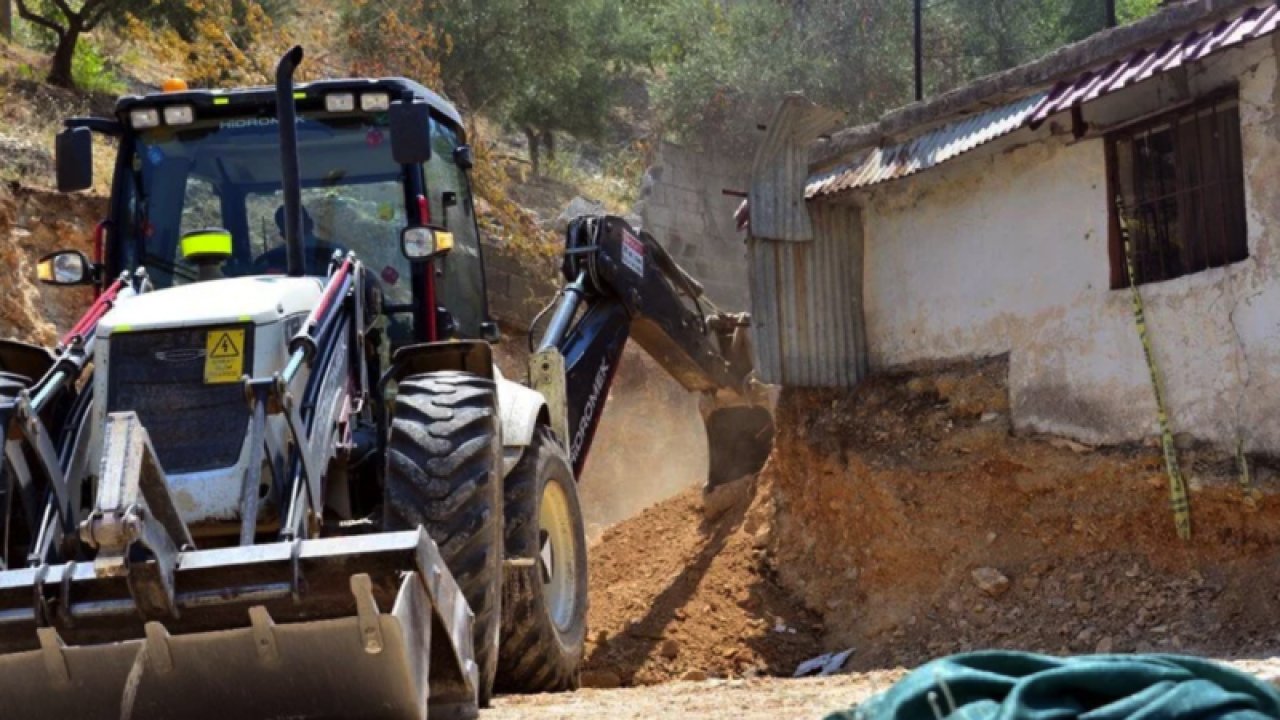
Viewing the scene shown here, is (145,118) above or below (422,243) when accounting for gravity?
above

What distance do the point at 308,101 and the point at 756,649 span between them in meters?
5.47

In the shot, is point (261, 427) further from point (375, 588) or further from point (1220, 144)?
point (1220, 144)

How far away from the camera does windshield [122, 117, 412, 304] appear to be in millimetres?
8758

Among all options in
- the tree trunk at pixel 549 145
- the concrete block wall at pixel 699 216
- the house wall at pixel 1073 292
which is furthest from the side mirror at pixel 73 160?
the tree trunk at pixel 549 145

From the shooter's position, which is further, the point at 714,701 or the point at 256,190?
the point at 256,190

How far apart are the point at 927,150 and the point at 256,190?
18.0ft

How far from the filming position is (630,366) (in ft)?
61.4

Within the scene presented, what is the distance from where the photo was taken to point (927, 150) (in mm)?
12547

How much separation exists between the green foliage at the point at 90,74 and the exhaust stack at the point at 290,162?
1503cm

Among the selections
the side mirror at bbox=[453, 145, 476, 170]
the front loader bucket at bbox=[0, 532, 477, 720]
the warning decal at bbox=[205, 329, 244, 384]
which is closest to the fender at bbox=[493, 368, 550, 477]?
the side mirror at bbox=[453, 145, 476, 170]

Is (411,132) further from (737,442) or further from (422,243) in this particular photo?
(737,442)

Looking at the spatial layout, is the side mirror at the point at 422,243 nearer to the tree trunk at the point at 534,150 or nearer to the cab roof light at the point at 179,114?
the cab roof light at the point at 179,114

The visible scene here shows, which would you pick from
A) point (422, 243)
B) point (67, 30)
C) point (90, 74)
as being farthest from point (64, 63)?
point (422, 243)

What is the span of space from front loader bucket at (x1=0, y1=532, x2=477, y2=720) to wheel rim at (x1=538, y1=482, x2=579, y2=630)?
2.59 meters
